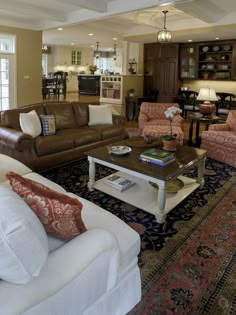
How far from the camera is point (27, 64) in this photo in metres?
7.82

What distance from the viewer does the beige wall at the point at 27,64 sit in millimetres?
7539

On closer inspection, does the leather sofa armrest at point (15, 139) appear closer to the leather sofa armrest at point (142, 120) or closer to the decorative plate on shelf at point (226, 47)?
the leather sofa armrest at point (142, 120)

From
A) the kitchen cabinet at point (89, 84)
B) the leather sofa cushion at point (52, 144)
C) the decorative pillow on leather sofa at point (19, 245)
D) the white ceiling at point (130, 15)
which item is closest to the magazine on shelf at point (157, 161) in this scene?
the leather sofa cushion at point (52, 144)

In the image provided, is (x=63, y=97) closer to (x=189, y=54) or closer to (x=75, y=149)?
(x=189, y=54)

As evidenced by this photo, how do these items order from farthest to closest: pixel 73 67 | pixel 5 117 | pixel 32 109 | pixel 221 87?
pixel 73 67 < pixel 221 87 < pixel 32 109 < pixel 5 117

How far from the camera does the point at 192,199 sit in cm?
317

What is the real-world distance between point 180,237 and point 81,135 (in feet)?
7.68

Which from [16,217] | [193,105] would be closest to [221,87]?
[193,105]

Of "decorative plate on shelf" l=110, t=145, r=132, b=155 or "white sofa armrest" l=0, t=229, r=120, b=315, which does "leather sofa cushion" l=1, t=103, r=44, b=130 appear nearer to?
"decorative plate on shelf" l=110, t=145, r=132, b=155

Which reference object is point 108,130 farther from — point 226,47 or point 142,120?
point 226,47

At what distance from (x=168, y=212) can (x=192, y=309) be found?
1108mm

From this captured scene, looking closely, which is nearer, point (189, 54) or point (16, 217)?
point (16, 217)

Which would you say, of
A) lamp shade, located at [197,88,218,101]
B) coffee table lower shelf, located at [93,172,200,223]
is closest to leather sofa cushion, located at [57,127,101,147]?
coffee table lower shelf, located at [93,172,200,223]

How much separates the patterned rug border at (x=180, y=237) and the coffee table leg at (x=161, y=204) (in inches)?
6.6
